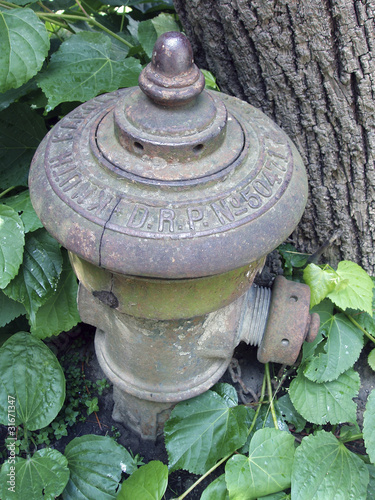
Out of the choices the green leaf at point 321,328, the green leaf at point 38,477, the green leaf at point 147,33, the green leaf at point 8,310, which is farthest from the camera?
the green leaf at point 147,33

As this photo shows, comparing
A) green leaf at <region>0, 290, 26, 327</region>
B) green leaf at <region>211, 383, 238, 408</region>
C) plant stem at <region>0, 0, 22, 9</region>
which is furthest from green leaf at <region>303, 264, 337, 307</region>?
plant stem at <region>0, 0, 22, 9</region>

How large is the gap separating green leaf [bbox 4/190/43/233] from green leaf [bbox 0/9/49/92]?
41 centimetres

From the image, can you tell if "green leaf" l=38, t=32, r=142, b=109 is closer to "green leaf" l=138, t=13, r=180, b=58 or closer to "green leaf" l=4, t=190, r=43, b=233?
"green leaf" l=138, t=13, r=180, b=58

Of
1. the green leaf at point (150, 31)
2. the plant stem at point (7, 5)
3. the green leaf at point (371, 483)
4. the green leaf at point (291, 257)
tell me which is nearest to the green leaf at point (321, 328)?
the green leaf at point (291, 257)

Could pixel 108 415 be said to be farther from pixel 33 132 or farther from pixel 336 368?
pixel 33 132

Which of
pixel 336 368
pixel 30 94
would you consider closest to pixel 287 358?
pixel 336 368

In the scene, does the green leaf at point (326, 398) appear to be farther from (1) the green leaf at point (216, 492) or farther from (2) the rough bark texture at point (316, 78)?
(2) the rough bark texture at point (316, 78)

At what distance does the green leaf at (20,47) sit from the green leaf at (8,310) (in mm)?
869

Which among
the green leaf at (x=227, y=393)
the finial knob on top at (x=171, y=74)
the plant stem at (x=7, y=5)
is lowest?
the green leaf at (x=227, y=393)

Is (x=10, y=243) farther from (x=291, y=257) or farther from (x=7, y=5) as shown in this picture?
(x=291, y=257)

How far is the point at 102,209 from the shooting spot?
1.09 m

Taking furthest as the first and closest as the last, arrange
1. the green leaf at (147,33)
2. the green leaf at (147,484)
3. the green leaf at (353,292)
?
1. the green leaf at (147,33)
2. the green leaf at (353,292)
3. the green leaf at (147,484)

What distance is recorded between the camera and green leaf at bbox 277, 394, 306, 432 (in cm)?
188

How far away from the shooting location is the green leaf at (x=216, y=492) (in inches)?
60.8
